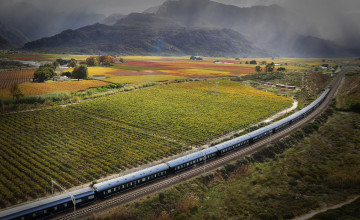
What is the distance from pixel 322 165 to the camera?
1930 inches

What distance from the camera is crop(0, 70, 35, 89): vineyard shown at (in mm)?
84081

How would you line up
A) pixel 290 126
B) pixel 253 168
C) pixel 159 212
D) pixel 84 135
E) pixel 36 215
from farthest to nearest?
1. pixel 290 126
2. pixel 84 135
3. pixel 253 168
4. pixel 159 212
5. pixel 36 215

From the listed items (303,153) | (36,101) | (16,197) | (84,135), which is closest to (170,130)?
(84,135)

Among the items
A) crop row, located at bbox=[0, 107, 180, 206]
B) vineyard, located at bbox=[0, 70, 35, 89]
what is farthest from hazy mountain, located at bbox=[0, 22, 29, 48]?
crop row, located at bbox=[0, 107, 180, 206]

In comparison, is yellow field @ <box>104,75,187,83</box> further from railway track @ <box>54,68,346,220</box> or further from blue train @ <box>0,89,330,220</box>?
blue train @ <box>0,89,330,220</box>

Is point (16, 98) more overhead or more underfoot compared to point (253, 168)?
more overhead

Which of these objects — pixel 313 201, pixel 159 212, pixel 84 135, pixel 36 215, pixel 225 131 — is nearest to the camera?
pixel 36 215

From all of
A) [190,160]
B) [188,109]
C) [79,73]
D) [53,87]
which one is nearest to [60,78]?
[79,73]

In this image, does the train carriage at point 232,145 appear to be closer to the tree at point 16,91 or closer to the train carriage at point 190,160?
the train carriage at point 190,160

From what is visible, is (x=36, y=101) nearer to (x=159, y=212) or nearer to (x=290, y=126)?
(x=159, y=212)

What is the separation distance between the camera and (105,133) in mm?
61781

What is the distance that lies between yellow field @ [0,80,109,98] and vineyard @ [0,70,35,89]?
245cm

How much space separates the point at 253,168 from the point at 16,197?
39.1m

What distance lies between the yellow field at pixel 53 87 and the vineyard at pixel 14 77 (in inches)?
96.4
